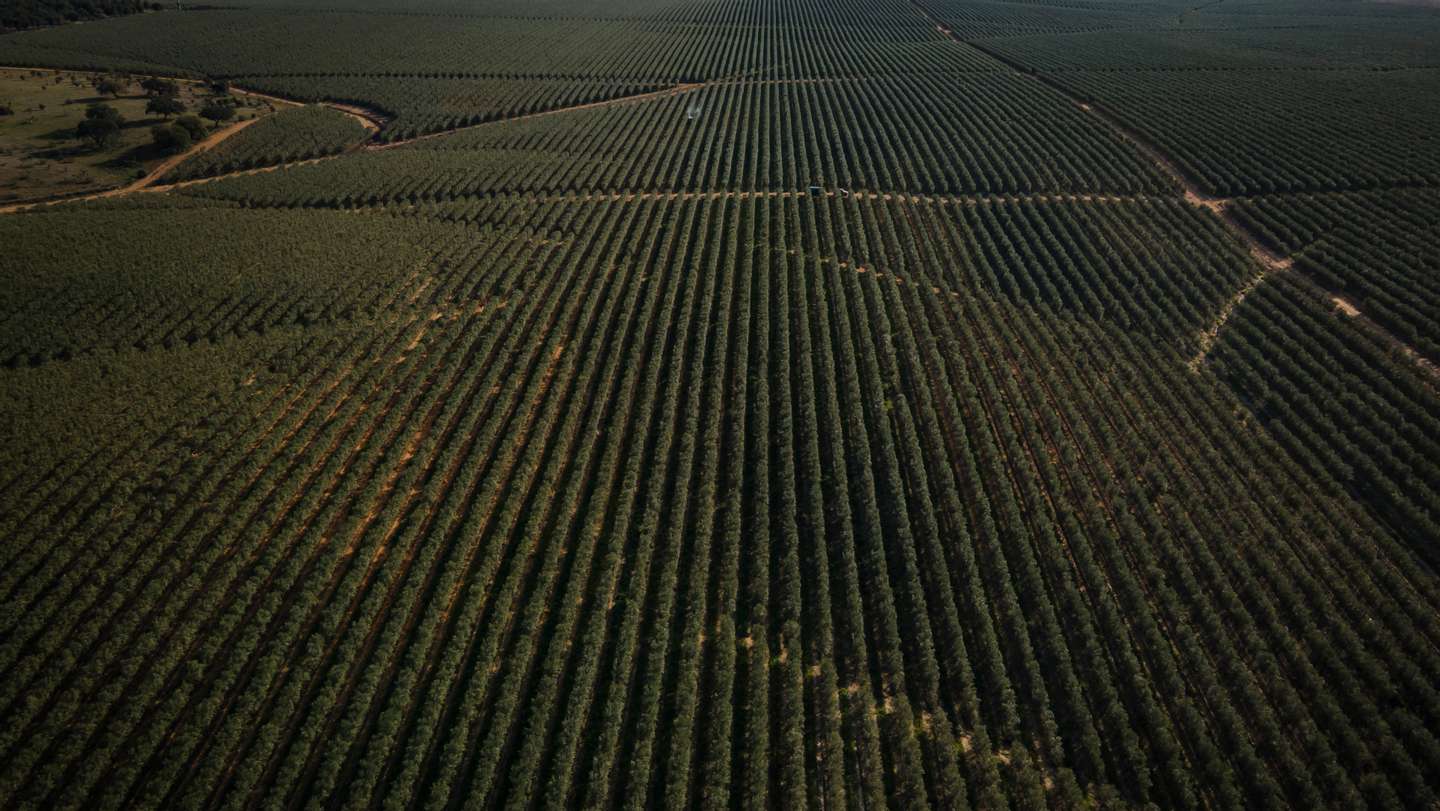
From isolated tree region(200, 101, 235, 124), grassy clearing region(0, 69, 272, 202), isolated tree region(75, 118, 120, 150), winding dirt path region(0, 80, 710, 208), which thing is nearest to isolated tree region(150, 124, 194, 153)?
winding dirt path region(0, 80, 710, 208)

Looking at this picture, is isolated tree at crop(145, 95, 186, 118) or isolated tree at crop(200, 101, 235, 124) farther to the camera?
isolated tree at crop(145, 95, 186, 118)

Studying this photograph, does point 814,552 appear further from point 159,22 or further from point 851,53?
point 159,22

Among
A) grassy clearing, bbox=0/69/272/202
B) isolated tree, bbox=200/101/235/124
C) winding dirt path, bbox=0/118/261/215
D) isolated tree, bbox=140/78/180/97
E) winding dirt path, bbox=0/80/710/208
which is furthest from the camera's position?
isolated tree, bbox=140/78/180/97

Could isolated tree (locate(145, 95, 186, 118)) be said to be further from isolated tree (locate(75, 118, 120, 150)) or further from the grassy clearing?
isolated tree (locate(75, 118, 120, 150))

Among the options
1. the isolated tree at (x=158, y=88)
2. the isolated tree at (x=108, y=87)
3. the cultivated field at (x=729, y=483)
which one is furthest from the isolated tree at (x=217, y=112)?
the isolated tree at (x=108, y=87)

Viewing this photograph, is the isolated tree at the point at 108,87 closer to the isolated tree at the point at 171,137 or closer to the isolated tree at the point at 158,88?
the isolated tree at the point at 158,88

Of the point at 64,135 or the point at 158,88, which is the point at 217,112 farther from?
the point at 158,88
